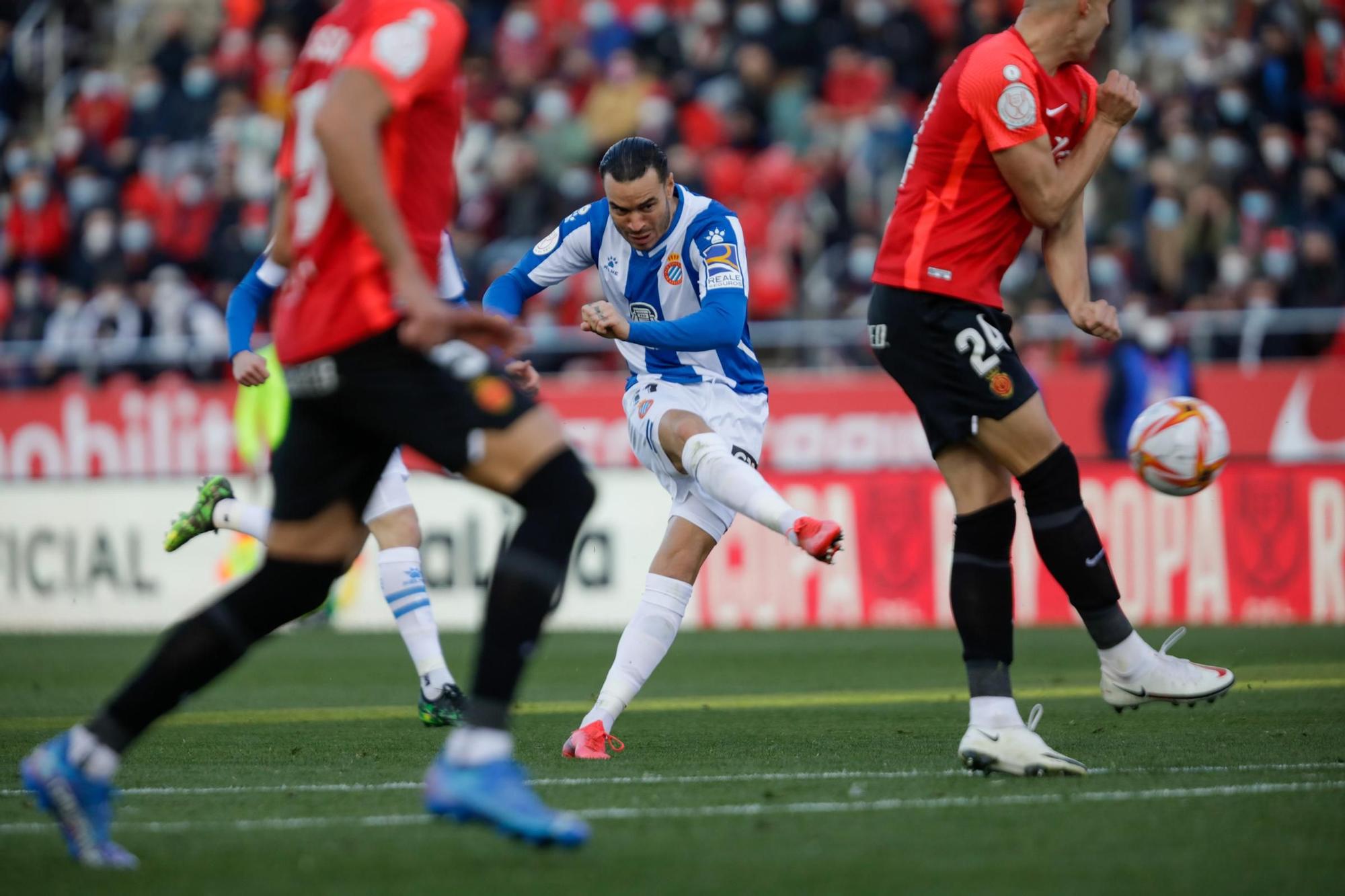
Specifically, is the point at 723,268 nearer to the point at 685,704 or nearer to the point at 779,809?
the point at 779,809

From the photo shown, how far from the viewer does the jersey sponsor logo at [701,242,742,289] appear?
7312mm

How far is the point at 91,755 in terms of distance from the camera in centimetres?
469

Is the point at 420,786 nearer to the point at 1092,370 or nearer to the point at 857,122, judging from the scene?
the point at 1092,370

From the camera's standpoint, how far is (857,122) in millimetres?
20500

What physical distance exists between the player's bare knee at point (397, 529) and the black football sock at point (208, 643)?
3438 millimetres

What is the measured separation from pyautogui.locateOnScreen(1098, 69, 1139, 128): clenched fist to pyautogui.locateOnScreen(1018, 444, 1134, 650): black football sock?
3.58ft

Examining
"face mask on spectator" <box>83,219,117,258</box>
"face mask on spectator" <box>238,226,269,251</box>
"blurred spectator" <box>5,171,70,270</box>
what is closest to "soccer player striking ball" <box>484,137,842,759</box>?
"face mask on spectator" <box>238,226,269,251</box>

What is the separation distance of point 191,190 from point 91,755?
60.8 feet

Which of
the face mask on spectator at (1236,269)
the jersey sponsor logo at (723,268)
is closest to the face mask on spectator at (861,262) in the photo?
the face mask on spectator at (1236,269)

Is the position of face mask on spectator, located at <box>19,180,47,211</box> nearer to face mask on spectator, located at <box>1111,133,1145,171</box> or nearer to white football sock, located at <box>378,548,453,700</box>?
face mask on spectator, located at <box>1111,133,1145,171</box>

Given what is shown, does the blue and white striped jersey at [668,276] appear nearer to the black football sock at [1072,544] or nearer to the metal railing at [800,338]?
the black football sock at [1072,544]

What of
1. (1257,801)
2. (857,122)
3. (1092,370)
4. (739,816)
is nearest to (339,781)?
(739,816)

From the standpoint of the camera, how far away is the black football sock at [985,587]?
6090mm

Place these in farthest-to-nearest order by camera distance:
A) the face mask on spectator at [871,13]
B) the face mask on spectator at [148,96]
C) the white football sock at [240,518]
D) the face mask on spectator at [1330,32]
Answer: the face mask on spectator at [148,96]
the face mask on spectator at [871,13]
the face mask on spectator at [1330,32]
the white football sock at [240,518]
